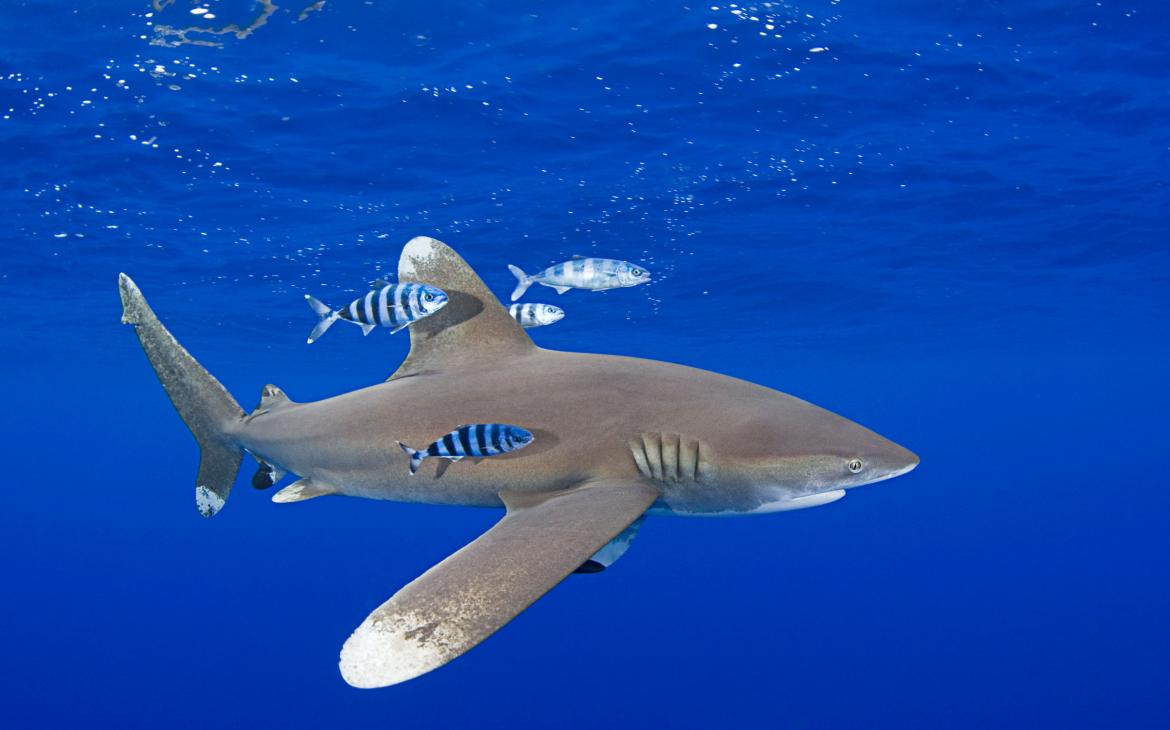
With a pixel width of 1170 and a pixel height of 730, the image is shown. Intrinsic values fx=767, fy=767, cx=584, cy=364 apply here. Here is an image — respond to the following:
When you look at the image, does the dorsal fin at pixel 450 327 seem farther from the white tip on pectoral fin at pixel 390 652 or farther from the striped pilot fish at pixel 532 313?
the white tip on pectoral fin at pixel 390 652

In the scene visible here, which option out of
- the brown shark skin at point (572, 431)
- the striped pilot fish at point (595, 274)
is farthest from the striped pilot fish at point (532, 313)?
the brown shark skin at point (572, 431)

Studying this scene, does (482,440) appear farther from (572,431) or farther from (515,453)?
(572,431)

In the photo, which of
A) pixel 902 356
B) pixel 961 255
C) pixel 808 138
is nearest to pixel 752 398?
pixel 808 138

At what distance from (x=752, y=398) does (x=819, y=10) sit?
8.05 m

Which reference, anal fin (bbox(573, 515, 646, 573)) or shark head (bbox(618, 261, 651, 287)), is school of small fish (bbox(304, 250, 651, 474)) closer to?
anal fin (bbox(573, 515, 646, 573))

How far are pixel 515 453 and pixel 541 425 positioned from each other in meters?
0.18

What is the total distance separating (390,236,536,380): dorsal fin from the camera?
4.30 meters

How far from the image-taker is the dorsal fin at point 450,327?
4.30 m

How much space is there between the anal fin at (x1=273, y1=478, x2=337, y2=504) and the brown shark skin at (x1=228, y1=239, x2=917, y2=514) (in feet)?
0.14

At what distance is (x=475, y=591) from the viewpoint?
8.21 feet

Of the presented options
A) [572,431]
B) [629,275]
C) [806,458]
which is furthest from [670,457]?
[629,275]

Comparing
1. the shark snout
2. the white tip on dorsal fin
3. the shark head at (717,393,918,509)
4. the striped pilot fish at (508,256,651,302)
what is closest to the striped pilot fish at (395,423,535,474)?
the shark head at (717,393,918,509)

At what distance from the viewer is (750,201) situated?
1711 cm

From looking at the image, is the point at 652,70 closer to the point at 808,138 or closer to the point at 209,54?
the point at 808,138
